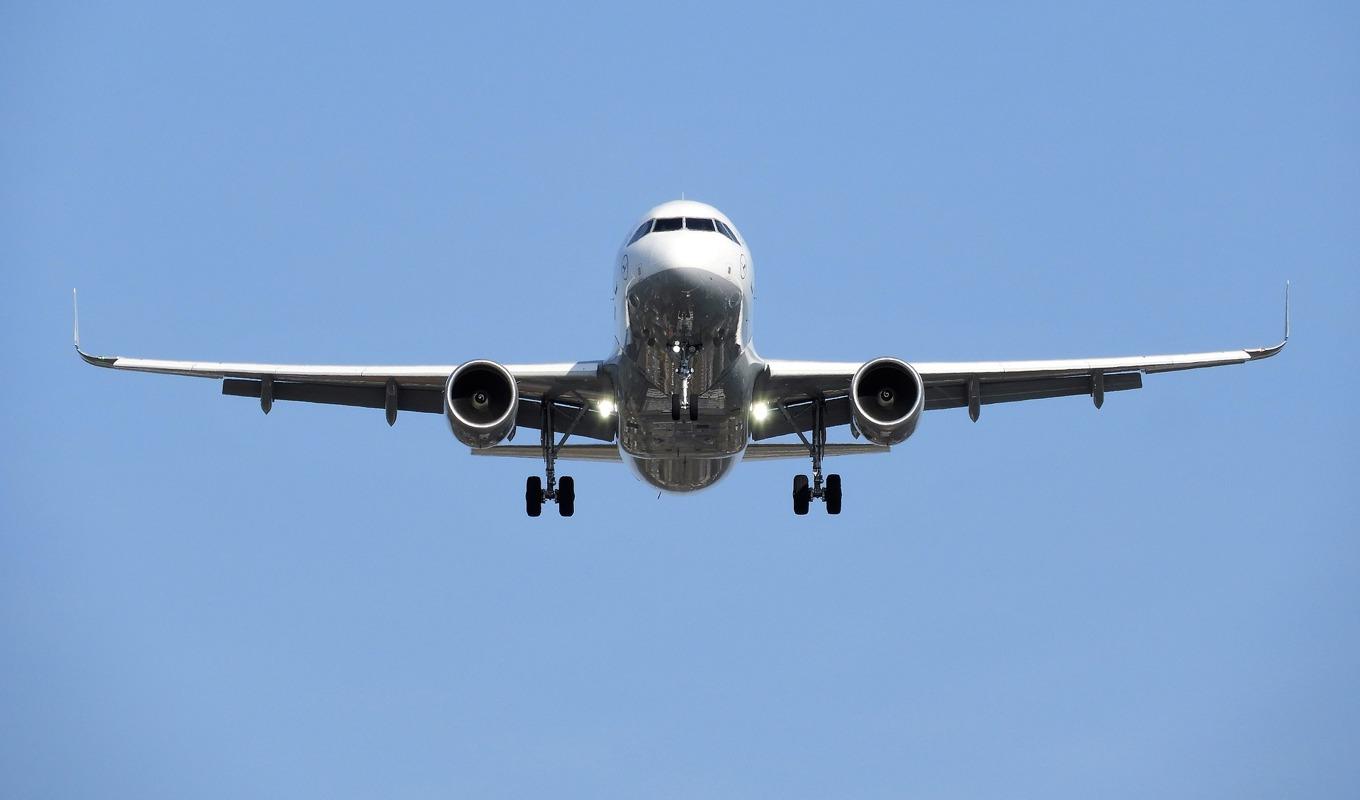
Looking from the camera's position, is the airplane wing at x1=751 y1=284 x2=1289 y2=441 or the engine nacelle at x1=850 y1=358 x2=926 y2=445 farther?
the airplane wing at x1=751 y1=284 x2=1289 y2=441

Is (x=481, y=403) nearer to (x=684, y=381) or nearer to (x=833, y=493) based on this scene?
(x=684, y=381)

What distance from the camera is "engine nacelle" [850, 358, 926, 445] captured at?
27391 millimetres

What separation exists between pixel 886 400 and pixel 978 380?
11.3 feet

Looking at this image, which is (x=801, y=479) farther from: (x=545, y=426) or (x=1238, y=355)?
(x=1238, y=355)

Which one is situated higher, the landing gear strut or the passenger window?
the passenger window

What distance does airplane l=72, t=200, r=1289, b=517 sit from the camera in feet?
84.7

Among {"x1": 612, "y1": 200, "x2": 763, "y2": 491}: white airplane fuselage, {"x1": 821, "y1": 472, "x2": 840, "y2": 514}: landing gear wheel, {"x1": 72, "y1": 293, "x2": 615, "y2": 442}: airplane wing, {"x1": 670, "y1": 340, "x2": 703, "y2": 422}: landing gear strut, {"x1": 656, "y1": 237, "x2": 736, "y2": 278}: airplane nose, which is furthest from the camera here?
{"x1": 821, "y1": 472, "x2": 840, "y2": 514}: landing gear wheel

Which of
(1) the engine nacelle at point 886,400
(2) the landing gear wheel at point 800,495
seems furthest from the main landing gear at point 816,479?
(1) the engine nacelle at point 886,400

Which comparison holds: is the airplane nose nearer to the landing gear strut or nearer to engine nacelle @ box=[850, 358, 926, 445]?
the landing gear strut

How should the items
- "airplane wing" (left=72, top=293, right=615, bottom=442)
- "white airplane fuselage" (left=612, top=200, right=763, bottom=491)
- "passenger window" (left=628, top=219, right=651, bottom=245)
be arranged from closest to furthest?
"white airplane fuselage" (left=612, top=200, right=763, bottom=491) < "passenger window" (left=628, top=219, right=651, bottom=245) < "airplane wing" (left=72, top=293, right=615, bottom=442)

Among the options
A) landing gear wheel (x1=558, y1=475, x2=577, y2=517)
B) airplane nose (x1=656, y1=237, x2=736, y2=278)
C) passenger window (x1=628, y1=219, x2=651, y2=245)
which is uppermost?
passenger window (x1=628, y1=219, x2=651, y2=245)

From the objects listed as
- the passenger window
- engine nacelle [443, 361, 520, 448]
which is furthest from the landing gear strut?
engine nacelle [443, 361, 520, 448]

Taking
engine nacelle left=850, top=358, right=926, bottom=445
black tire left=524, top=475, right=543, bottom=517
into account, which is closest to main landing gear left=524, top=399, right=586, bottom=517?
black tire left=524, top=475, right=543, bottom=517

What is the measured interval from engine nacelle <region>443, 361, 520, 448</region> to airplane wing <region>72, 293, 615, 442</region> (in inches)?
24.9
